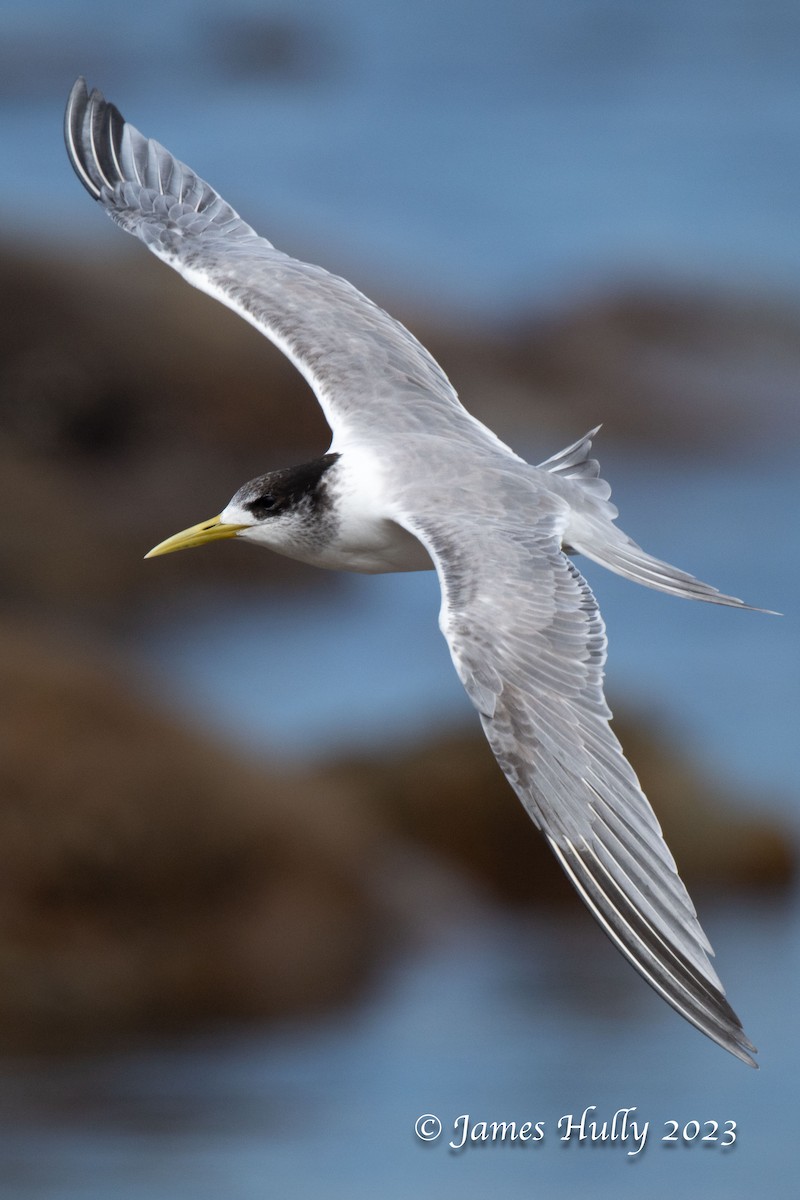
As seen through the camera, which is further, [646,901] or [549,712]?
[549,712]

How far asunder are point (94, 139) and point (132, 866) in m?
7.13

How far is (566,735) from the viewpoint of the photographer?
282 inches

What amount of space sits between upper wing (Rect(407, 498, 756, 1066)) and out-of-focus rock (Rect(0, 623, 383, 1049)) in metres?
8.53

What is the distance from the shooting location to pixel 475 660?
7191 millimetres

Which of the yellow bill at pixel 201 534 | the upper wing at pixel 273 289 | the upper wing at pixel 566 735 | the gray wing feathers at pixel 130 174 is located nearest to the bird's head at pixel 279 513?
the yellow bill at pixel 201 534

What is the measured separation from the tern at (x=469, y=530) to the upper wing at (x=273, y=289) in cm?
1

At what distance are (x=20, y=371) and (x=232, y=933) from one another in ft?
35.5

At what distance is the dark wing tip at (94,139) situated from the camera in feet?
34.3

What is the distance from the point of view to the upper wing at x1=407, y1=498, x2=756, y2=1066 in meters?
6.45

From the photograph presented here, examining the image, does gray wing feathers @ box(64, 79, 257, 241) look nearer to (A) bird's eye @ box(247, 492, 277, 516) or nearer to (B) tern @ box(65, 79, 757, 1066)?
(B) tern @ box(65, 79, 757, 1066)

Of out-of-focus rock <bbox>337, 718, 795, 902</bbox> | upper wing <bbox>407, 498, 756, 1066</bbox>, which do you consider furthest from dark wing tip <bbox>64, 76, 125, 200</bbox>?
out-of-focus rock <bbox>337, 718, 795, 902</bbox>

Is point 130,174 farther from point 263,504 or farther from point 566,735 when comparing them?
point 566,735

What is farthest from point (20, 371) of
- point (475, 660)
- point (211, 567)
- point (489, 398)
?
point (475, 660)

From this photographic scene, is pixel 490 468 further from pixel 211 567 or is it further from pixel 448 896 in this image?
pixel 211 567
